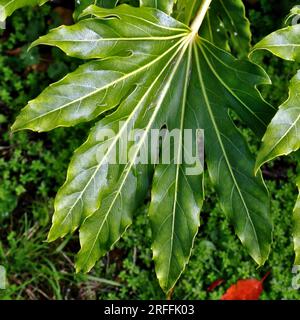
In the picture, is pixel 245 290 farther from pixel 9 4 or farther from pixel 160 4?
pixel 9 4

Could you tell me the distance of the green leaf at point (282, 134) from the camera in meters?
1.10

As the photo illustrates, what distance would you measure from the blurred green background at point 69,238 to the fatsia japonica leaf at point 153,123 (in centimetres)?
65

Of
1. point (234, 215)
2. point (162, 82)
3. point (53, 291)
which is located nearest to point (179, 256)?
point (234, 215)

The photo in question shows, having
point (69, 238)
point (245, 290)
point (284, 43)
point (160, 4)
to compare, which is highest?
point (160, 4)

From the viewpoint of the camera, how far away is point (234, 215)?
1269 millimetres

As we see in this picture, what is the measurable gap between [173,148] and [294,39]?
0.36 metres

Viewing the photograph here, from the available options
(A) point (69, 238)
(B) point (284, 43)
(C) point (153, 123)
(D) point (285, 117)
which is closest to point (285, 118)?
(D) point (285, 117)

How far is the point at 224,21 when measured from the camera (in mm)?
1640

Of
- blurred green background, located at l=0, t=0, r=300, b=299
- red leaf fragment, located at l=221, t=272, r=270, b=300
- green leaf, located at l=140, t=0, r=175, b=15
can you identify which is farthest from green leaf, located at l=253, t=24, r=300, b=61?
red leaf fragment, located at l=221, t=272, r=270, b=300

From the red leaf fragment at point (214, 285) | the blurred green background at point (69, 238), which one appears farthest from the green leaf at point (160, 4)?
the red leaf fragment at point (214, 285)

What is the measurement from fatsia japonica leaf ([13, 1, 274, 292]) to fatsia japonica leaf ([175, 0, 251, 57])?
249mm

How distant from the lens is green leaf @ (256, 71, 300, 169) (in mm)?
1102

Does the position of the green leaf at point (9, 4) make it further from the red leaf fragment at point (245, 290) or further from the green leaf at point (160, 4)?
the red leaf fragment at point (245, 290)

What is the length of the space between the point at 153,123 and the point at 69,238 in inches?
31.9
